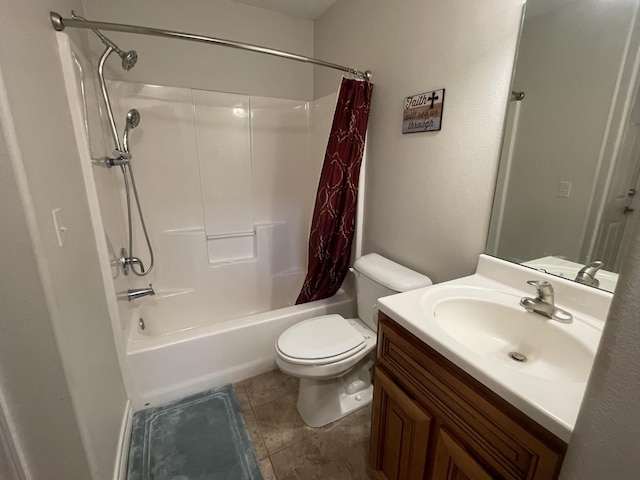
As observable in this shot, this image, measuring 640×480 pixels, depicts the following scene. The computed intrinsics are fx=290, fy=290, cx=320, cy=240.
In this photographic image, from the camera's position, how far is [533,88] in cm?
105

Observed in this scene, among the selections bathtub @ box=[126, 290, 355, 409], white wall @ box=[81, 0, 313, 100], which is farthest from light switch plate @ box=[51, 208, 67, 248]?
white wall @ box=[81, 0, 313, 100]

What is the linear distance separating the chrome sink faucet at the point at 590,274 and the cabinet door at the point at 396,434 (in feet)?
2.20

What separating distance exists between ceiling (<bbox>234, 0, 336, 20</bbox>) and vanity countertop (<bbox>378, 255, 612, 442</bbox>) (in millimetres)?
1990

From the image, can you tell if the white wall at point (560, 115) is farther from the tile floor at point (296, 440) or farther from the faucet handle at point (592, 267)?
the tile floor at point (296, 440)

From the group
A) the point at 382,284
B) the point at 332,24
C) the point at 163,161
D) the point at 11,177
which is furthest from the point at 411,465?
the point at 332,24

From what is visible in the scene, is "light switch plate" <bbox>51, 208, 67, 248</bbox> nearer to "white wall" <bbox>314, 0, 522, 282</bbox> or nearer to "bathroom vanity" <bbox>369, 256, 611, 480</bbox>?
"bathroom vanity" <bbox>369, 256, 611, 480</bbox>

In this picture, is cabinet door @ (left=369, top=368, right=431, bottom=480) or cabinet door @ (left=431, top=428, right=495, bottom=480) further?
cabinet door @ (left=369, top=368, right=431, bottom=480)

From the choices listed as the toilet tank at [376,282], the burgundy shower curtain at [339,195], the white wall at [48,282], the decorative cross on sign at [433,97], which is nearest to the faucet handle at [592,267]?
the toilet tank at [376,282]

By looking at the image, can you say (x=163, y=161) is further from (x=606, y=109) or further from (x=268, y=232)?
(x=606, y=109)

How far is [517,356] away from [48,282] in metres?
1.37

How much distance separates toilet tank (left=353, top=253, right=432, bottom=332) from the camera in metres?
1.39

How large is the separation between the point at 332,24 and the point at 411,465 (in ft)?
8.19

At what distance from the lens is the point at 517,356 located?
92 cm

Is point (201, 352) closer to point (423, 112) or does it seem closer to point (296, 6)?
point (423, 112)
